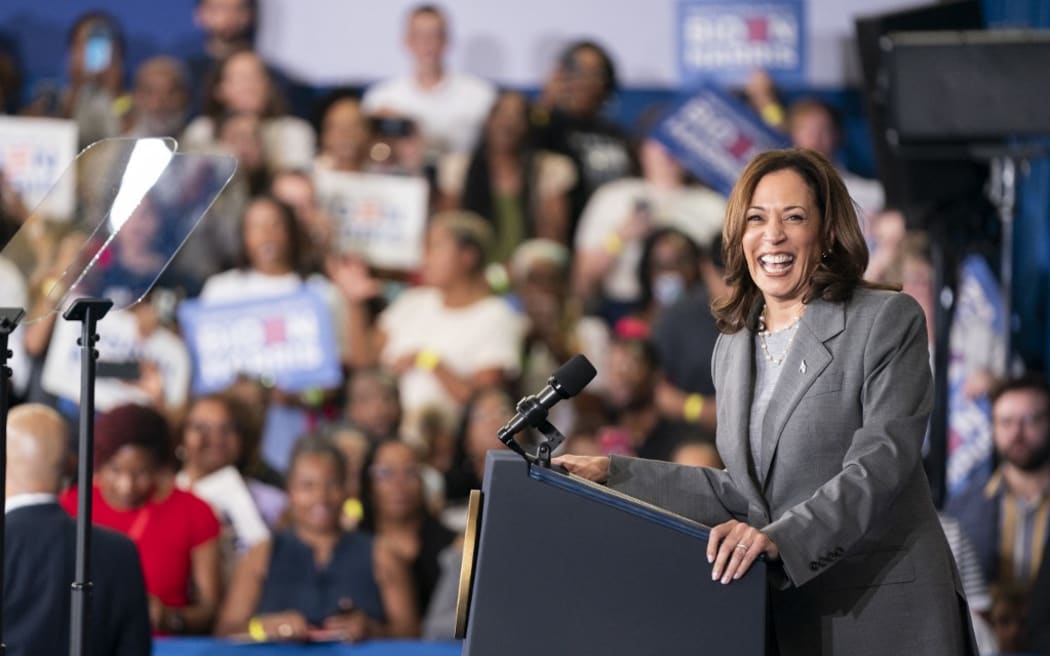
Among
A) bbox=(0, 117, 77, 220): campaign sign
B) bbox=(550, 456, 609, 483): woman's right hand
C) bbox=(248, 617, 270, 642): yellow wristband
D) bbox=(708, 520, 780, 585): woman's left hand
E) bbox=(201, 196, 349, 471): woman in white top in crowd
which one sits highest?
bbox=(0, 117, 77, 220): campaign sign

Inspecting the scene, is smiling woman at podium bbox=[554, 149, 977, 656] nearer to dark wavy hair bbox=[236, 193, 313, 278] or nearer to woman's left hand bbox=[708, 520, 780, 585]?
woman's left hand bbox=[708, 520, 780, 585]

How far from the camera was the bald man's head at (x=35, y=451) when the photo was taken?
343cm

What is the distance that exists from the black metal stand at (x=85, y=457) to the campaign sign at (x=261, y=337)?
382cm

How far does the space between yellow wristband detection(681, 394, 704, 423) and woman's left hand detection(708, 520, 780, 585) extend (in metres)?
3.97

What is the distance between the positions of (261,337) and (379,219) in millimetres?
740

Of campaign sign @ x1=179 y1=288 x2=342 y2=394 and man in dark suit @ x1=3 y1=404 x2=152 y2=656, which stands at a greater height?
campaign sign @ x1=179 y1=288 x2=342 y2=394

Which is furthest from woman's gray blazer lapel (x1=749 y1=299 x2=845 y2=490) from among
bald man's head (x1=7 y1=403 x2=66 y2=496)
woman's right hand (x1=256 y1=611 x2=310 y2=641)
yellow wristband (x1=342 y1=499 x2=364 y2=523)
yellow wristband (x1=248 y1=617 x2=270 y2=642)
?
yellow wristband (x1=342 y1=499 x2=364 y2=523)

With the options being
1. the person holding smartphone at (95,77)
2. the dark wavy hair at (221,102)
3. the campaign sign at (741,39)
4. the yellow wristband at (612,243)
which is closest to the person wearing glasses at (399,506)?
the yellow wristband at (612,243)

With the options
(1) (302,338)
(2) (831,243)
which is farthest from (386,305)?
(2) (831,243)

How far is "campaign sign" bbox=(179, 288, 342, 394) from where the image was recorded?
6.19m

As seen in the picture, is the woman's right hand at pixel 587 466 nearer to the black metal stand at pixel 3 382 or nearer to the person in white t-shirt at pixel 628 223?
the black metal stand at pixel 3 382

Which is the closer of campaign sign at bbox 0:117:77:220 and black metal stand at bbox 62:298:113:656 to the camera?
black metal stand at bbox 62:298:113:656

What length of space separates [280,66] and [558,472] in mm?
4937

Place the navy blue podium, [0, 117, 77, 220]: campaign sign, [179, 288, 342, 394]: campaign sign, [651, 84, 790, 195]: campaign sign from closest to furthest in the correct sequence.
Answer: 1. the navy blue podium
2. [0, 117, 77, 220]: campaign sign
3. [179, 288, 342, 394]: campaign sign
4. [651, 84, 790, 195]: campaign sign
